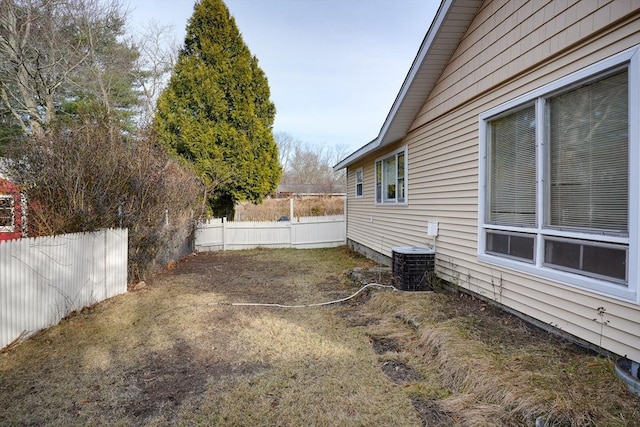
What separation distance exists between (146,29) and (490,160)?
17521mm

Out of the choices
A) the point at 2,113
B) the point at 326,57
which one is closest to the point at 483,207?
the point at 326,57

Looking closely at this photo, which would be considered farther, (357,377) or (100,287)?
(100,287)

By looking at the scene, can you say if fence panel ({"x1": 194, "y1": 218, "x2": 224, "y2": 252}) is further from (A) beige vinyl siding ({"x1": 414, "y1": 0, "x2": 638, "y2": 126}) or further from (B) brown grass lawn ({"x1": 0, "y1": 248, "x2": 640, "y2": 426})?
(A) beige vinyl siding ({"x1": 414, "y1": 0, "x2": 638, "y2": 126})

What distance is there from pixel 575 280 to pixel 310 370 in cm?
270

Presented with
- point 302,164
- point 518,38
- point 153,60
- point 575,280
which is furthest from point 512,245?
point 302,164

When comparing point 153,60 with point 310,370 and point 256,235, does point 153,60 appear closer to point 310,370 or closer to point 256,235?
point 256,235

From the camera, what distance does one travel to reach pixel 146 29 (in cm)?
1605

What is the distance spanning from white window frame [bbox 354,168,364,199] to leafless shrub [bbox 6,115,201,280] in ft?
19.7

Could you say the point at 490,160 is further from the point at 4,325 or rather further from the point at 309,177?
the point at 309,177

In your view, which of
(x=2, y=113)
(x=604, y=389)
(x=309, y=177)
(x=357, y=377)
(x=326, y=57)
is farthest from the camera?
(x=309, y=177)

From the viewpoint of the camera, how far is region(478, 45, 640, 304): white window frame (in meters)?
2.64

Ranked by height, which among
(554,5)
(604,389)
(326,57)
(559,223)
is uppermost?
(326,57)

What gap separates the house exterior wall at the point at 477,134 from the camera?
9.53 ft

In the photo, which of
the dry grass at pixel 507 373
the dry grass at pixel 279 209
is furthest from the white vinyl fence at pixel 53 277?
the dry grass at pixel 279 209
